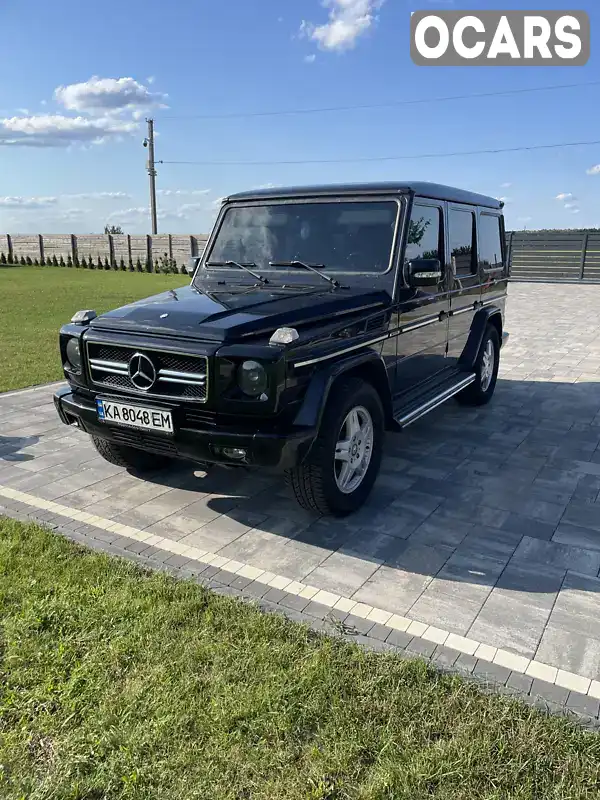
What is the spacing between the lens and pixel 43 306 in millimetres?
17078

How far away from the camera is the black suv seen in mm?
3604

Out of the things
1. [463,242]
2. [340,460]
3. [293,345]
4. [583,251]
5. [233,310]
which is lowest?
[340,460]

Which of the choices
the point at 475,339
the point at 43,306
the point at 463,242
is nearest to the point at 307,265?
the point at 463,242

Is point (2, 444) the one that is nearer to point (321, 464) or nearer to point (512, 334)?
point (321, 464)

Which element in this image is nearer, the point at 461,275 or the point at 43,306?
the point at 461,275

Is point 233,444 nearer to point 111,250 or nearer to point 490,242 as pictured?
point 490,242

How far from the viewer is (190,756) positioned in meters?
2.34

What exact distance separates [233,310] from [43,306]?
14.8 m

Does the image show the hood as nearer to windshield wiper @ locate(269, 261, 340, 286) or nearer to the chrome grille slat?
windshield wiper @ locate(269, 261, 340, 286)

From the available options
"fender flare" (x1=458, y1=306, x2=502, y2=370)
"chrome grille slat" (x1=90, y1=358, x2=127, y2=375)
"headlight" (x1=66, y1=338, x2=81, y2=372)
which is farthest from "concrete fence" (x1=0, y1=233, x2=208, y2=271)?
"chrome grille slat" (x1=90, y1=358, x2=127, y2=375)

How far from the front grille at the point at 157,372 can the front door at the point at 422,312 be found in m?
1.83

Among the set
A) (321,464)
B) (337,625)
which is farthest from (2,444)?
(337,625)

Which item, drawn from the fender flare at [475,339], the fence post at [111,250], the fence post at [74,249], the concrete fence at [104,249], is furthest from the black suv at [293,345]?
the fence post at [74,249]

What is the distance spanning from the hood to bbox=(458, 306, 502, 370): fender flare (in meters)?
2.31
